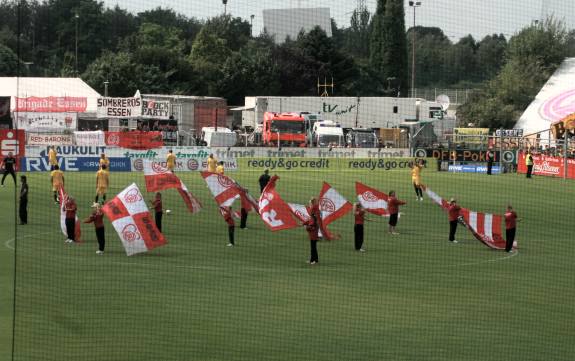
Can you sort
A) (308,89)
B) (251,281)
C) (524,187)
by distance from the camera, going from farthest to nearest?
(308,89)
(524,187)
(251,281)

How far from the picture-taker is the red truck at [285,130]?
5719 centimetres

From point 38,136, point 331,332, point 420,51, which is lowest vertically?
point 331,332

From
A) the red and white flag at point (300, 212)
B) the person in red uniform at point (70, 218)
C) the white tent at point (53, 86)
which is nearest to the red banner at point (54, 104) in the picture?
the white tent at point (53, 86)

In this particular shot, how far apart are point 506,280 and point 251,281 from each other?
5.54 metres

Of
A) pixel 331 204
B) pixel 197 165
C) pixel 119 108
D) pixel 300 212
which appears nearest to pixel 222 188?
pixel 300 212

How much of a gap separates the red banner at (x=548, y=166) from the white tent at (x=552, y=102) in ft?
41.8

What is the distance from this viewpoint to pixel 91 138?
51.4 m

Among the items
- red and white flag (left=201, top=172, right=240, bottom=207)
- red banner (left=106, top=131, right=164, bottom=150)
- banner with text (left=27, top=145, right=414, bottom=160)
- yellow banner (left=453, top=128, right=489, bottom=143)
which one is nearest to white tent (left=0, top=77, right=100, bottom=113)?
banner with text (left=27, top=145, right=414, bottom=160)

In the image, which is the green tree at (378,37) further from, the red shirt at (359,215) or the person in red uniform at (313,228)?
the person in red uniform at (313,228)

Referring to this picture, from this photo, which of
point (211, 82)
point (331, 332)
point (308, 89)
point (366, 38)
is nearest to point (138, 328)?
point (331, 332)

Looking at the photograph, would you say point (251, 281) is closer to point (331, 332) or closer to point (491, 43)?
point (331, 332)

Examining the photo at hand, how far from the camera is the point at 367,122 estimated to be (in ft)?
206

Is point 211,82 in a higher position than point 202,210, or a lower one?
higher

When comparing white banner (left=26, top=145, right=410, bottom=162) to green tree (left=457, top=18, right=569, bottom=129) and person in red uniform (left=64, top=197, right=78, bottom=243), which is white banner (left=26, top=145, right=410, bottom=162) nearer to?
green tree (left=457, top=18, right=569, bottom=129)
